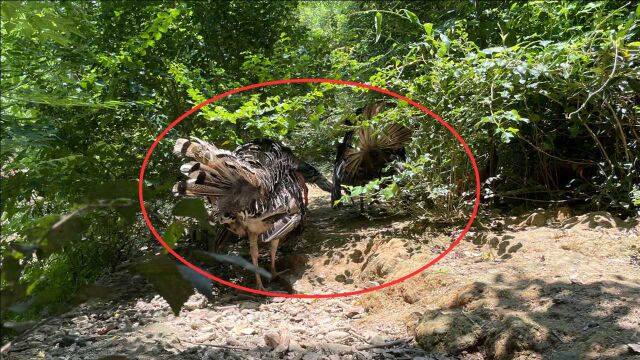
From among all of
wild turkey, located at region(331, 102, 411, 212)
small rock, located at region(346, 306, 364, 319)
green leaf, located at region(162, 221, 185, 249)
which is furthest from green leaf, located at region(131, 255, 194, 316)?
wild turkey, located at region(331, 102, 411, 212)

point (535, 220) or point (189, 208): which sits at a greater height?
point (189, 208)

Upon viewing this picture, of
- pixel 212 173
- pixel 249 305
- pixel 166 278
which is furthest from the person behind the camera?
pixel 249 305

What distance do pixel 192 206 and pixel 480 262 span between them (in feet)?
10.4

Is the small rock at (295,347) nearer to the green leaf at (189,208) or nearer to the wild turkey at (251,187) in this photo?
the wild turkey at (251,187)

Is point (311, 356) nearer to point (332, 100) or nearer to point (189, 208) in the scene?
point (189, 208)

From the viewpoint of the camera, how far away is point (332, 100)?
575cm

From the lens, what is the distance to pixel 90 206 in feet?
3.39

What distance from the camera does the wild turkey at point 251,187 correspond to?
347 cm

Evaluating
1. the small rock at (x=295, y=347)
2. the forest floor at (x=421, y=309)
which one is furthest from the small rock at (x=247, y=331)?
the small rock at (x=295, y=347)

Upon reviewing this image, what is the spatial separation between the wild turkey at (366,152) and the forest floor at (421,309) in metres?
1.05

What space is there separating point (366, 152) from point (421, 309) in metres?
2.70

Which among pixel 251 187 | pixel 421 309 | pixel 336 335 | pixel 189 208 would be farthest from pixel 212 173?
pixel 189 208

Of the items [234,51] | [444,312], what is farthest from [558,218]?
[234,51]

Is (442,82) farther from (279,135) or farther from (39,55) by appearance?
(39,55)
